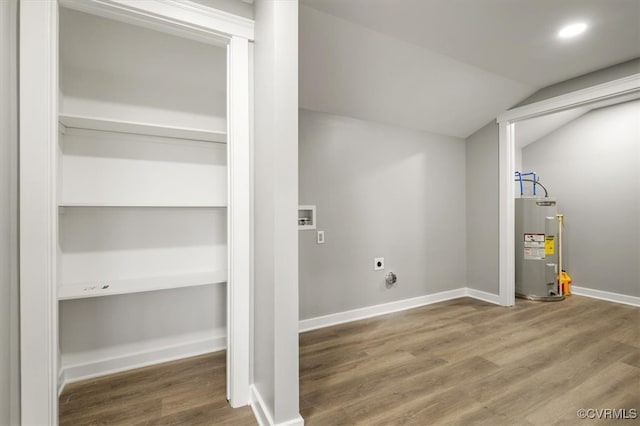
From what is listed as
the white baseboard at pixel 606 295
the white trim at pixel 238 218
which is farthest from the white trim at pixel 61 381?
the white baseboard at pixel 606 295

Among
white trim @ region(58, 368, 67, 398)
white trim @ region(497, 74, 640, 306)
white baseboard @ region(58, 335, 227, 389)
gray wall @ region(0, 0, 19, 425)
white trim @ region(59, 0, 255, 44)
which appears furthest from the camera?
white trim @ region(497, 74, 640, 306)

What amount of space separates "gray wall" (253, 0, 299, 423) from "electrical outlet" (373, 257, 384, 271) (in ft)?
5.91

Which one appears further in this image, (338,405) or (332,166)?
(332,166)

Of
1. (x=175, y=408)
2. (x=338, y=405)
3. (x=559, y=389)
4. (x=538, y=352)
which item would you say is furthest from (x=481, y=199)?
(x=175, y=408)

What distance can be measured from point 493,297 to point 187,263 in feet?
11.2

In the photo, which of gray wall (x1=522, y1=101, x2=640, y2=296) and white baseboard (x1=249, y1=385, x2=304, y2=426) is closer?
white baseboard (x1=249, y1=385, x2=304, y2=426)

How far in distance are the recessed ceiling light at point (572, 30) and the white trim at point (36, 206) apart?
3.16 metres

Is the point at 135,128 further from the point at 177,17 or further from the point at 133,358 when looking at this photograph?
the point at 133,358

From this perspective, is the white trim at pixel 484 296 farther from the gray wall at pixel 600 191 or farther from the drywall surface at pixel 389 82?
the drywall surface at pixel 389 82

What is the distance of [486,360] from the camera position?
7.29 feet

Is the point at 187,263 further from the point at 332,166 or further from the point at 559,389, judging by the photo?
the point at 559,389

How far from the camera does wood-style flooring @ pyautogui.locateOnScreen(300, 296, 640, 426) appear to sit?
Result: 166 centimetres
